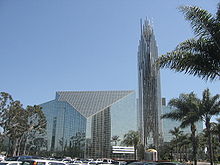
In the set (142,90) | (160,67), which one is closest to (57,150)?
(142,90)

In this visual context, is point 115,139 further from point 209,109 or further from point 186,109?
point 209,109

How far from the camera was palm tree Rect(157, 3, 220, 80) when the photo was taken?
36.7ft

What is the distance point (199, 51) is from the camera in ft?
39.5

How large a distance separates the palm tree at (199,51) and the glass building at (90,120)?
92.4 meters

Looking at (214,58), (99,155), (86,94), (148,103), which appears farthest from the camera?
(86,94)

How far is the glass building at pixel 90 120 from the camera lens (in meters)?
103

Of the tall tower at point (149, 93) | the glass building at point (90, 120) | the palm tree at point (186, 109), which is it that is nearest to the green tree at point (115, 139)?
the glass building at point (90, 120)

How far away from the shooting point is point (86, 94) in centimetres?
11856

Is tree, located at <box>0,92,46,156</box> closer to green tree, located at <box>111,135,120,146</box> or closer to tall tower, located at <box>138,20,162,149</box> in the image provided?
tall tower, located at <box>138,20,162,149</box>

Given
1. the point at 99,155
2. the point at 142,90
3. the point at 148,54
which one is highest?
the point at 148,54

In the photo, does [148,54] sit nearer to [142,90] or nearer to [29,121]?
[142,90]

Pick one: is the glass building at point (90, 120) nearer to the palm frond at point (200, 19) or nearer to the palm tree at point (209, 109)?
the palm tree at point (209, 109)


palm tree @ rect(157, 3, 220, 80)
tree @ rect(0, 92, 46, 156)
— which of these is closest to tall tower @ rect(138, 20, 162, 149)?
tree @ rect(0, 92, 46, 156)

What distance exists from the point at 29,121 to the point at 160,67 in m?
53.3
